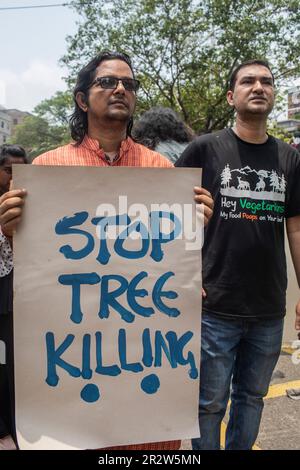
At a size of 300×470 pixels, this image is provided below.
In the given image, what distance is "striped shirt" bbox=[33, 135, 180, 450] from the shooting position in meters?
1.61

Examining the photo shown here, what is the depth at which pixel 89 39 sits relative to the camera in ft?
38.4

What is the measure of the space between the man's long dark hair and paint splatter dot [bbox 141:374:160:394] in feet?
2.86

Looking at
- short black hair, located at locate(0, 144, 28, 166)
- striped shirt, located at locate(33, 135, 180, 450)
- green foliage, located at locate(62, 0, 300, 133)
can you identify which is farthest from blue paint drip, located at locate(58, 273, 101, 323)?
green foliage, located at locate(62, 0, 300, 133)

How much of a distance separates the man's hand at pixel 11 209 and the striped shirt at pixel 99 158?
0.22 metres

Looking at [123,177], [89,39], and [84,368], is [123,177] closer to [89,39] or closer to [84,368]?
[84,368]

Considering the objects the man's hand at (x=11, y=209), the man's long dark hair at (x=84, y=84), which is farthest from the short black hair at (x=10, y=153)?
the man's hand at (x=11, y=209)

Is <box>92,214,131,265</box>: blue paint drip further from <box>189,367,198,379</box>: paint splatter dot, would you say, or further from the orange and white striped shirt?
<box>189,367,198,379</box>: paint splatter dot

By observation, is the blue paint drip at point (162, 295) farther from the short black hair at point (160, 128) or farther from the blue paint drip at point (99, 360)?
the short black hair at point (160, 128)

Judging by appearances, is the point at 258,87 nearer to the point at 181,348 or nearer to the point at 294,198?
the point at 294,198

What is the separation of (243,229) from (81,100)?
0.79 meters

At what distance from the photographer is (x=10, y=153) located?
2.41 m

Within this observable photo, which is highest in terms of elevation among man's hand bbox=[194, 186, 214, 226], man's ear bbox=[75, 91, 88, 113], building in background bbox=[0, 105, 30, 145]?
building in background bbox=[0, 105, 30, 145]

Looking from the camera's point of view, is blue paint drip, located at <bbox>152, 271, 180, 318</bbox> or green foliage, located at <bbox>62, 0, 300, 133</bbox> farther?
green foliage, located at <bbox>62, 0, 300, 133</bbox>

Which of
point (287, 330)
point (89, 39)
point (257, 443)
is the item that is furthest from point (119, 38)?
point (257, 443)
